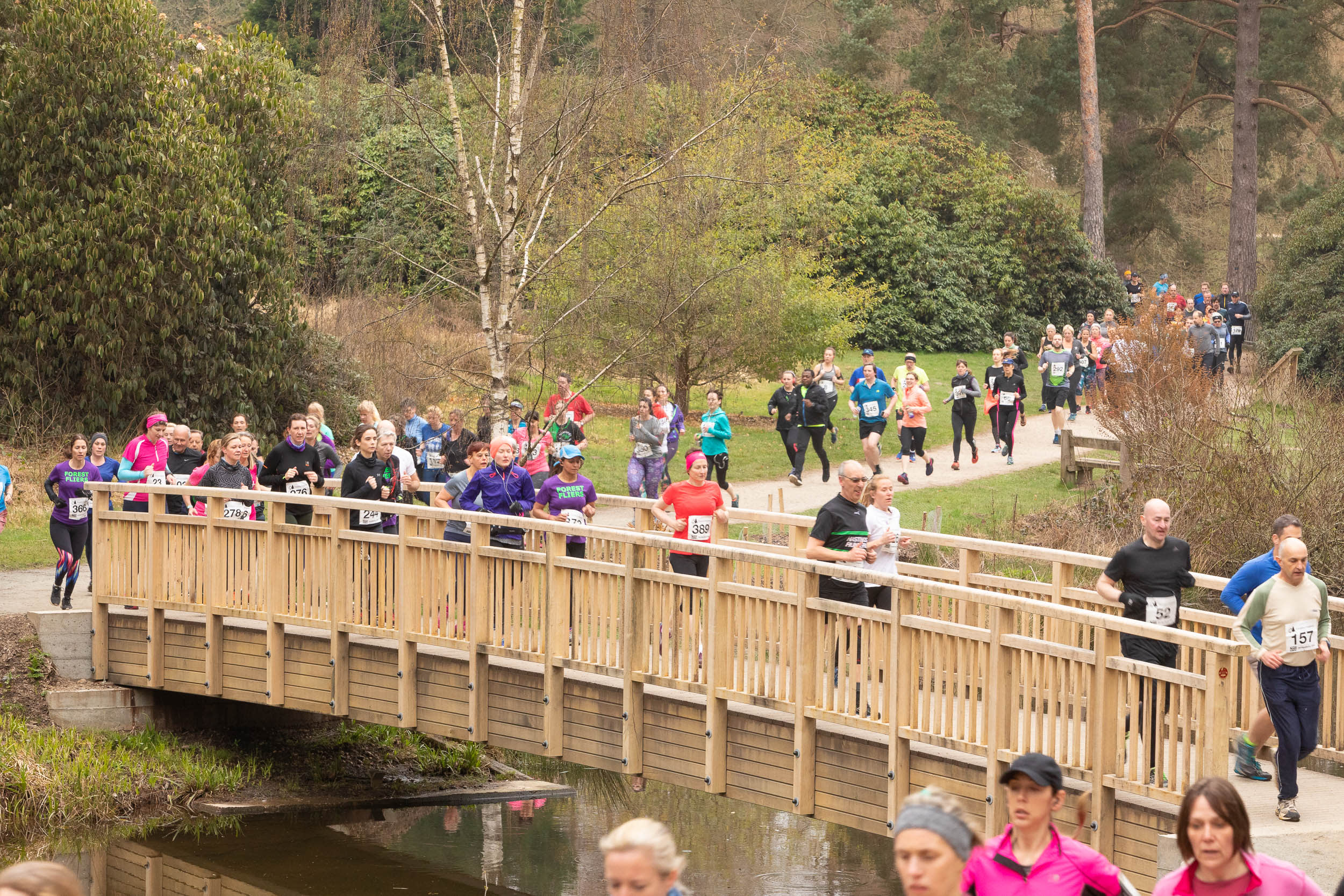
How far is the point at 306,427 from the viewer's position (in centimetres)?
1497

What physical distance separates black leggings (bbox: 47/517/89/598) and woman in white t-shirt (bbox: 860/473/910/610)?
8.48m

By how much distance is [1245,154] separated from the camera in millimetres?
42844

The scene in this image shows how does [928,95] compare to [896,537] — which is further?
[928,95]

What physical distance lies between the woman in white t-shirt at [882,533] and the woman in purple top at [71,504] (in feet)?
26.5

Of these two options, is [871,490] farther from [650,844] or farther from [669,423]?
[669,423]

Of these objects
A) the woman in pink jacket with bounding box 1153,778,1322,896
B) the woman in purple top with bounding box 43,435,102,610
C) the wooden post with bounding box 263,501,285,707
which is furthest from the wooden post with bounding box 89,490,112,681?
the woman in pink jacket with bounding box 1153,778,1322,896

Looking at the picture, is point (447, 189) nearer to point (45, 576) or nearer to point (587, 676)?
point (45, 576)

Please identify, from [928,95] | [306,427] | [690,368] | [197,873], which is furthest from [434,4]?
[928,95]

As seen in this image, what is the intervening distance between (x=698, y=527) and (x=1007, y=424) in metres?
15.6

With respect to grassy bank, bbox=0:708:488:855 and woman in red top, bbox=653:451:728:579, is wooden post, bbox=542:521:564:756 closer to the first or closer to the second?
woman in red top, bbox=653:451:728:579

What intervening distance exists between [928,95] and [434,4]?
33.8 m

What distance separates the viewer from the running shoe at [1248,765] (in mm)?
10039

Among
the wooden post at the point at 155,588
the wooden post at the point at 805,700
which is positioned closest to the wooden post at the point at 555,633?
the wooden post at the point at 805,700

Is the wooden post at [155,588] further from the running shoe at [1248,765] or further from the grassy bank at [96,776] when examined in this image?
the running shoe at [1248,765]
